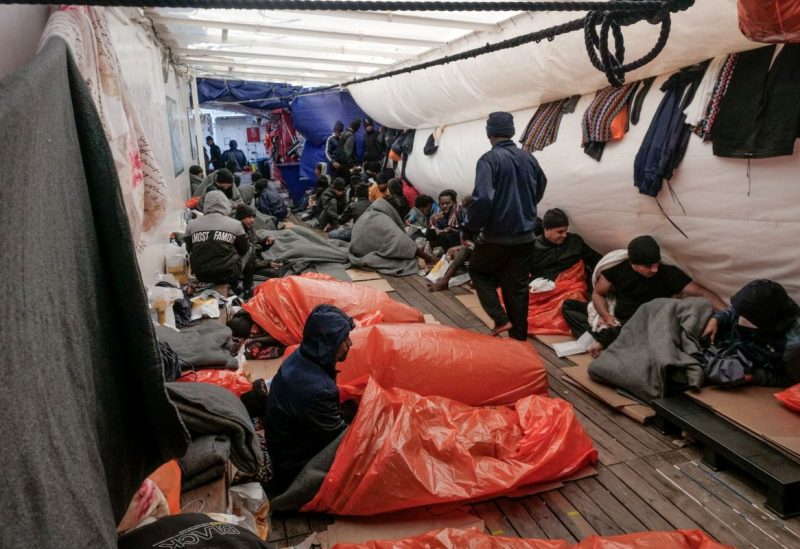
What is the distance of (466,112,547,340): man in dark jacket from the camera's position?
3.61 meters

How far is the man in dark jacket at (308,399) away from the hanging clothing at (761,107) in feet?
8.25

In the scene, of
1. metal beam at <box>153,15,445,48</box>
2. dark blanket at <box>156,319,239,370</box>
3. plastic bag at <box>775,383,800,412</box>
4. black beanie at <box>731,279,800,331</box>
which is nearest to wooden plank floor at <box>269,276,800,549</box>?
plastic bag at <box>775,383,800,412</box>

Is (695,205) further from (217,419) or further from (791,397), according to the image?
(217,419)

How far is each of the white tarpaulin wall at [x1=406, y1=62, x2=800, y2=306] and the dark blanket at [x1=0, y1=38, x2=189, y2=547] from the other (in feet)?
10.9

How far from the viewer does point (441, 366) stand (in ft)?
9.77

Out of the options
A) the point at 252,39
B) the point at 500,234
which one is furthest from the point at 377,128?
the point at 500,234

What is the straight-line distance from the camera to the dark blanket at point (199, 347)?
284 cm

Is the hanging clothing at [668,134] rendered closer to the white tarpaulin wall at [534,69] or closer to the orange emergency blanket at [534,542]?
the white tarpaulin wall at [534,69]

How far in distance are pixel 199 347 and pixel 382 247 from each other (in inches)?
135

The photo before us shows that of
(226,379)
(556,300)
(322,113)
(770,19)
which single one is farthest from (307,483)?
(322,113)

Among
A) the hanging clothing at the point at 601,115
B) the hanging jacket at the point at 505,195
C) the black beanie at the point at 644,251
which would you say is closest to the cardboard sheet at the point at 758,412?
the black beanie at the point at 644,251

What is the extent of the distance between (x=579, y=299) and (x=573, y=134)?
4.71 ft

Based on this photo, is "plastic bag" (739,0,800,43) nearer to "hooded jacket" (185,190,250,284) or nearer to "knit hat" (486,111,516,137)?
"knit hat" (486,111,516,137)

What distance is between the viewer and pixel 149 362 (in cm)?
80
